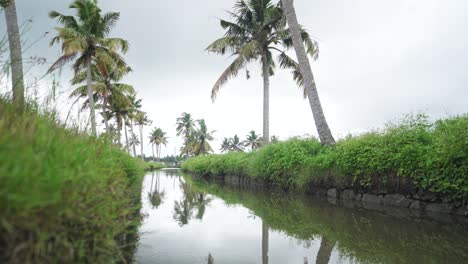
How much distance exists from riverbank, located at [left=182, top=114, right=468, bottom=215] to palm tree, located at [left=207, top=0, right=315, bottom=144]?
6.30m

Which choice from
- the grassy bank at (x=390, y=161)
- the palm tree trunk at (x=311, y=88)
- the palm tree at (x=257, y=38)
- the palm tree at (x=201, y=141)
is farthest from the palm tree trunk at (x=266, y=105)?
→ the palm tree at (x=201, y=141)

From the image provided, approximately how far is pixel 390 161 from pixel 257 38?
445 inches

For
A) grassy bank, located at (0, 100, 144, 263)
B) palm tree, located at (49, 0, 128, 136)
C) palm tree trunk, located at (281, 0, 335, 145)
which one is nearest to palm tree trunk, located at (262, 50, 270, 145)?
palm tree trunk, located at (281, 0, 335, 145)

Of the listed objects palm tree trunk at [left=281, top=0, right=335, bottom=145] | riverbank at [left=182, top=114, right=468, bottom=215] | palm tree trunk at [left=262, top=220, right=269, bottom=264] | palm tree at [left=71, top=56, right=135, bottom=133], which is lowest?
palm tree trunk at [left=262, top=220, right=269, bottom=264]

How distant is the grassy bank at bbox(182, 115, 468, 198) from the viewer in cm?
586

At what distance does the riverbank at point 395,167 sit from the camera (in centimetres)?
588

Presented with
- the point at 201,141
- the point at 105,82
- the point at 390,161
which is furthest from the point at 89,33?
the point at 201,141

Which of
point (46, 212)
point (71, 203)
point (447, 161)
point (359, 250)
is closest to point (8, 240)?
point (46, 212)

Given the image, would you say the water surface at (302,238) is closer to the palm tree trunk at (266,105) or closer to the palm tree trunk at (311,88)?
the palm tree trunk at (311,88)

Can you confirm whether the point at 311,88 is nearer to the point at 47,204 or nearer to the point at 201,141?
the point at 47,204

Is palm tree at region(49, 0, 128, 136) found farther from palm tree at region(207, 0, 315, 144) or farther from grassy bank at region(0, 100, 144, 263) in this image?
grassy bank at region(0, 100, 144, 263)

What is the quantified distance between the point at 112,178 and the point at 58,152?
0.88 m

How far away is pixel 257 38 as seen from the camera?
16781 millimetres

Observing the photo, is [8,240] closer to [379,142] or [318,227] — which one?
[318,227]
